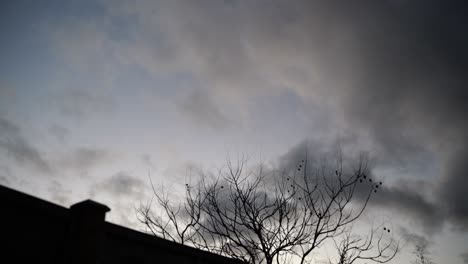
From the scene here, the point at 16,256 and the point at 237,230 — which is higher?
the point at 237,230

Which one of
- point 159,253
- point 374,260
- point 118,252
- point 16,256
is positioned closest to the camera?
point 16,256

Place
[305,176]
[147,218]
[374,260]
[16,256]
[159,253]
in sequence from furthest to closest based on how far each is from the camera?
[147,218], [305,176], [374,260], [159,253], [16,256]

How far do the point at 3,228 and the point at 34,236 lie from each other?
458mm

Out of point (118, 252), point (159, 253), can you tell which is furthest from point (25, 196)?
point (159, 253)

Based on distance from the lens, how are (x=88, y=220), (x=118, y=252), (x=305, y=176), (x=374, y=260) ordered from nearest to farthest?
1. (x=88, y=220)
2. (x=118, y=252)
3. (x=374, y=260)
4. (x=305, y=176)

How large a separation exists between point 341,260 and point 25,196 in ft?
29.4

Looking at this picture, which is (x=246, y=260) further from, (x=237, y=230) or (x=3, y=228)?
(x=3, y=228)

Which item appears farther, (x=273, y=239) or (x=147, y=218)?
(x=147, y=218)

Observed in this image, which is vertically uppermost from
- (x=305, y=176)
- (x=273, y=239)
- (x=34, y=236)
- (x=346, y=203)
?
(x=305, y=176)

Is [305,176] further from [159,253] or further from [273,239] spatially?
[159,253]

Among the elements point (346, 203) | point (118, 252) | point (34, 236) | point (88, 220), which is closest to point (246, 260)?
point (346, 203)

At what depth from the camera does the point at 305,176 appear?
29.3 ft

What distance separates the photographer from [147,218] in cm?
1269

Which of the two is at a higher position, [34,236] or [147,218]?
[147,218]
